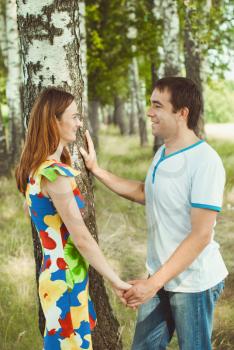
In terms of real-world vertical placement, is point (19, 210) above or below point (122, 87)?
below

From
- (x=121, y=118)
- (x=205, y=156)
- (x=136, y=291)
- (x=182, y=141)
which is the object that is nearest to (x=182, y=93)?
(x=182, y=141)

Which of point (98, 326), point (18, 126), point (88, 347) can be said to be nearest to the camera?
point (88, 347)

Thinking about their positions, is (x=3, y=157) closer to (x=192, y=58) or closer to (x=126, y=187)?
(x=192, y=58)

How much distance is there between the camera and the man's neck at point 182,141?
2.96 m

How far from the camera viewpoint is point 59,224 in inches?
111

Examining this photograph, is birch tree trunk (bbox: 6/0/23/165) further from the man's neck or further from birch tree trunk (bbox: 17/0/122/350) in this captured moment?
the man's neck

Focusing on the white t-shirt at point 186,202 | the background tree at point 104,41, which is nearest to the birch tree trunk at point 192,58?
the background tree at point 104,41

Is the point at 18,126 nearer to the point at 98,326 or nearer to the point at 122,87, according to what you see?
the point at 98,326

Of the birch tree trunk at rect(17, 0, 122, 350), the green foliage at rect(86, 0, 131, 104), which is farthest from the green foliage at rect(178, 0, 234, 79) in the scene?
the birch tree trunk at rect(17, 0, 122, 350)

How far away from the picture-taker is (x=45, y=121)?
279 cm

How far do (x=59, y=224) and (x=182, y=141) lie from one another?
84 cm

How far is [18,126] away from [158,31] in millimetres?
5992

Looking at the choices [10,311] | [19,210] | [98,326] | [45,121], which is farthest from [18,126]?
[45,121]

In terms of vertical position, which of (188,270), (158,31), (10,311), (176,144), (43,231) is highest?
(158,31)
